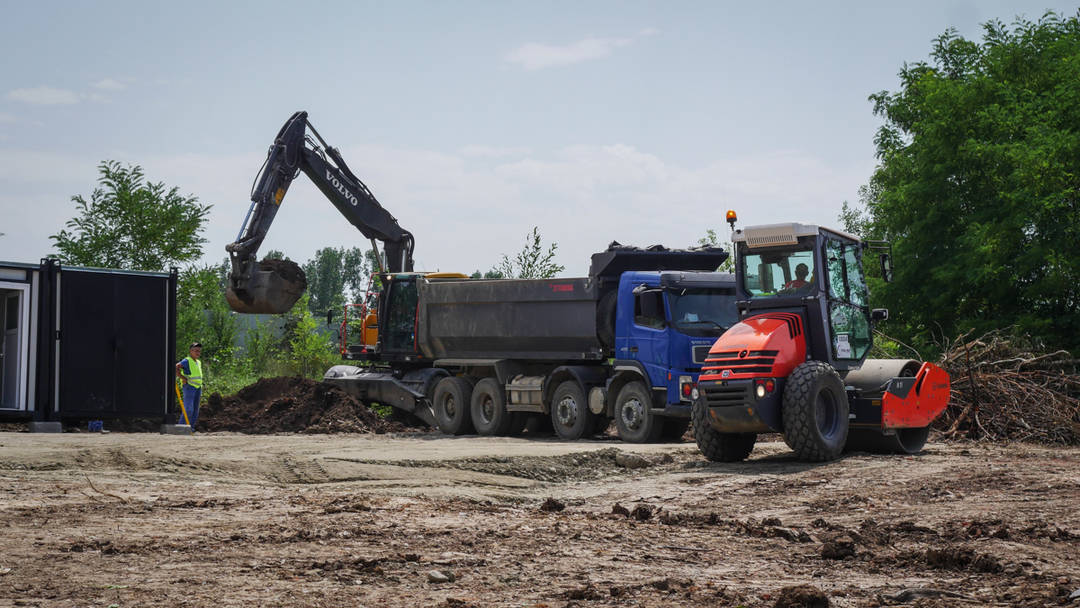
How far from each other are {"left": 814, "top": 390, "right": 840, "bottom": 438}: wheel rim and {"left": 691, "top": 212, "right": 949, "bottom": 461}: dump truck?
0.5 inches

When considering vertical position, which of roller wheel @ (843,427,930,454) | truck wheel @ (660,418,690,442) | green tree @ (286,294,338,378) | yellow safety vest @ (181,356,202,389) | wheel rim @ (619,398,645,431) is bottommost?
roller wheel @ (843,427,930,454)

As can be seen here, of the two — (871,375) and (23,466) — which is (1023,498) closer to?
(871,375)

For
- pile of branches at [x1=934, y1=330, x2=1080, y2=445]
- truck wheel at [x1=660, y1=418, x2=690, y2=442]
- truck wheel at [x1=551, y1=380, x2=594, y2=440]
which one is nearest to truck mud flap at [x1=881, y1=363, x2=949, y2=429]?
pile of branches at [x1=934, y1=330, x2=1080, y2=445]

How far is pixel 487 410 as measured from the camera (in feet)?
72.5

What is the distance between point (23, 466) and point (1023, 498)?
33.8 ft

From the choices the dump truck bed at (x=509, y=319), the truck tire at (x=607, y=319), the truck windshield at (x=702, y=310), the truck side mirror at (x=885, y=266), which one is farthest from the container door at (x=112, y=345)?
the truck side mirror at (x=885, y=266)

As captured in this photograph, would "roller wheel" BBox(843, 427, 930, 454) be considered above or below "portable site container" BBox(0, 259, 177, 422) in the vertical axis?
below

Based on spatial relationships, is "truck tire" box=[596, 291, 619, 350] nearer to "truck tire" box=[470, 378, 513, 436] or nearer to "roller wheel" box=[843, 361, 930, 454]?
"truck tire" box=[470, 378, 513, 436]

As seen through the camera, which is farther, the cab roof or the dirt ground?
the cab roof

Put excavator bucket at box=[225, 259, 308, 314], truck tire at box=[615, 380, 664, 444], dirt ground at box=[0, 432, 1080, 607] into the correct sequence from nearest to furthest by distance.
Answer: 1. dirt ground at box=[0, 432, 1080, 607]
2. truck tire at box=[615, 380, 664, 444]
3. excavator bucket at box=[225, 259, 308, 314]

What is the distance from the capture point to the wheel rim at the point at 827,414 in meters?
14.7

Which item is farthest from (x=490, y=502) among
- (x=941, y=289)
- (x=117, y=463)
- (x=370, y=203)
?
(x=941, y=289)

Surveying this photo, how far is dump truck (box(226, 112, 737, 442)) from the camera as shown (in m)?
18.9

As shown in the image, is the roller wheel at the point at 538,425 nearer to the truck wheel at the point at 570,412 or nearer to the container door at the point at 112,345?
the truck wheel at the point at 570,412
